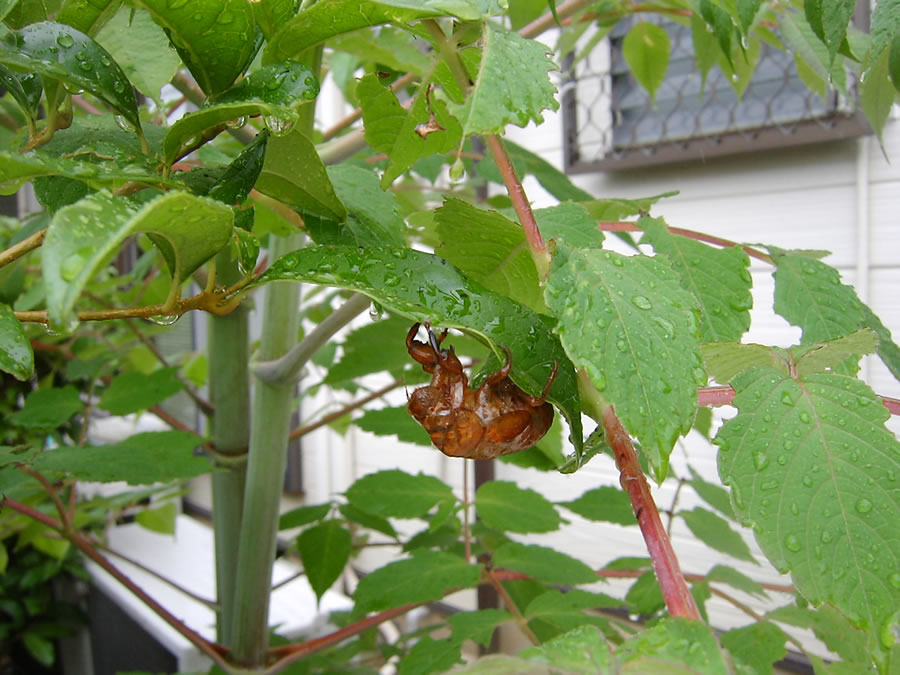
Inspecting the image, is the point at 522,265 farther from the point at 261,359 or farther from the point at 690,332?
the point at 261,359

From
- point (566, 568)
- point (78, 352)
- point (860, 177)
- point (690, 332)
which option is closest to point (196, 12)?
point (690, 332)

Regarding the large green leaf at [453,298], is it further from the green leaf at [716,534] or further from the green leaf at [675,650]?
the green leaf at [716,534]

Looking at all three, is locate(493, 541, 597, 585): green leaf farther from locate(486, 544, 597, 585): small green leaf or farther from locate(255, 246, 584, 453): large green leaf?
locate(255, 246, 584, 453): large green leaf

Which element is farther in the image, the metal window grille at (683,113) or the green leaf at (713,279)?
the metal window grille at (683,113)

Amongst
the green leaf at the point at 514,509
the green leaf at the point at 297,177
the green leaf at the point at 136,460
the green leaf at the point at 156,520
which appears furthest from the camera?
the green leaf at the point at 156,520

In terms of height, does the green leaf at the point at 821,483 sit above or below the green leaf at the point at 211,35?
below

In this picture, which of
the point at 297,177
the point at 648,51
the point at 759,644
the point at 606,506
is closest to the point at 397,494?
the point at 606,506

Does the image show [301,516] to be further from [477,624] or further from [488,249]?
[488,249]

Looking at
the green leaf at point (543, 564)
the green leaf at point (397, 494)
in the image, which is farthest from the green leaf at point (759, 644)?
the green leaf at point (397, 494)
